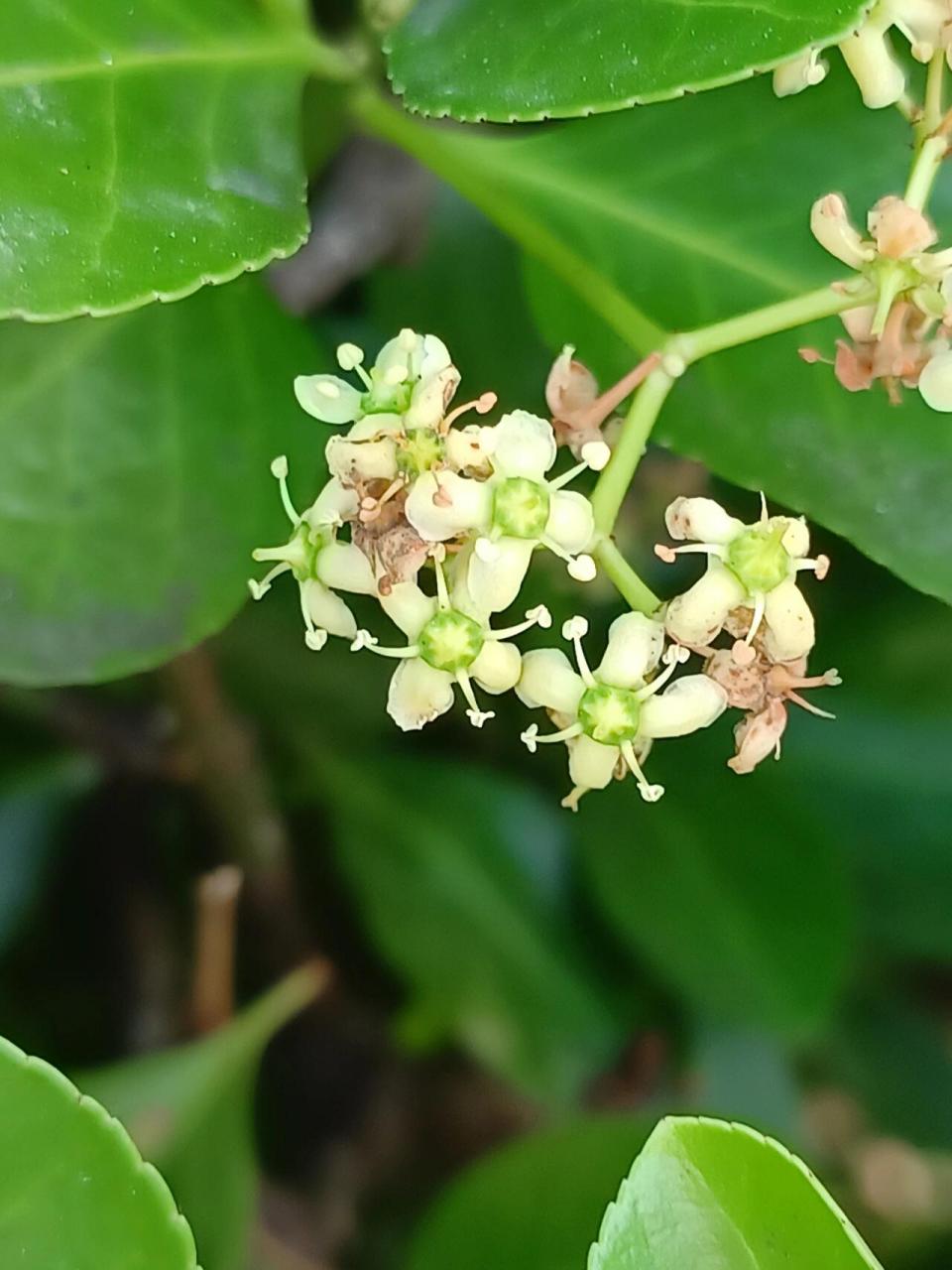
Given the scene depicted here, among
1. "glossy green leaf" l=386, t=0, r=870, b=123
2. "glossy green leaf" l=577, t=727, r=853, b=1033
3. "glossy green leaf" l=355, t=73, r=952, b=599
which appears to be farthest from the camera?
"glossy green leaf" l=577, t=727, r=853, b=1033

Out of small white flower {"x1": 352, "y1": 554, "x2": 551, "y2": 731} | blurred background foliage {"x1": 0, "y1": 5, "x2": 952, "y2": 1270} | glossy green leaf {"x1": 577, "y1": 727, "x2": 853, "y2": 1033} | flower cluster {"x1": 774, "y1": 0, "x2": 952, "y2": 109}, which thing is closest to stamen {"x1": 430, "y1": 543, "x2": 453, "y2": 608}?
small white flower {"x1": 352, "y1": 554, "x2": 551, "y2": 731}

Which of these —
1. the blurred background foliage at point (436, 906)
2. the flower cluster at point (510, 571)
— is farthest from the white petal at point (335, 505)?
the blurred background foliage at point (436, 906)

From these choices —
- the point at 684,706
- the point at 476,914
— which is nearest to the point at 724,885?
the point at 476,914

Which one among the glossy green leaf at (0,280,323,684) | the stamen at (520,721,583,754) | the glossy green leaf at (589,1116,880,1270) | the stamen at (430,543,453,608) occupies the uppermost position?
the stamen at (430,543,453,608)

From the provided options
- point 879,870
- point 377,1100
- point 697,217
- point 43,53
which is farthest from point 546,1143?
point 43,53

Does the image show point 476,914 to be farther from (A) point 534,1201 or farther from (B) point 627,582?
(B) point 627,582

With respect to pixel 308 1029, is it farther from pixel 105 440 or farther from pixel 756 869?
pixel 105 440

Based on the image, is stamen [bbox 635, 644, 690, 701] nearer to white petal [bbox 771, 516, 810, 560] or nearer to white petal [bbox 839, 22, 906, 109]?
white petal [bbox 771, 516, 810, 560]
